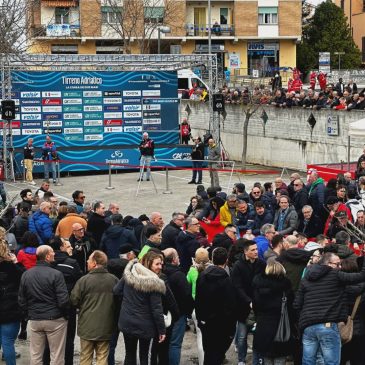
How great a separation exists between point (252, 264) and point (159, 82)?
2315 centimetres

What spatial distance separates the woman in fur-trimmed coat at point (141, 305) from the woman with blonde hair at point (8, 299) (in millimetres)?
1447

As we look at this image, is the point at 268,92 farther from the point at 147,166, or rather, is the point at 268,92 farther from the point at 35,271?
the point at 35,271

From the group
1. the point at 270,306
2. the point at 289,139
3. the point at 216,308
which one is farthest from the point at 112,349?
the point at 289,139

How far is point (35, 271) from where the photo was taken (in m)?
9.88

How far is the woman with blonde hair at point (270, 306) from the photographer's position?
9406 mm

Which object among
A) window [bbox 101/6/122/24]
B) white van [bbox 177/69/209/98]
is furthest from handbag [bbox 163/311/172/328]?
window [bbox 101/6/122/24]

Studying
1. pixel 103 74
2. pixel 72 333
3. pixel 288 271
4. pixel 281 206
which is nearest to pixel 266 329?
pixel 288 271

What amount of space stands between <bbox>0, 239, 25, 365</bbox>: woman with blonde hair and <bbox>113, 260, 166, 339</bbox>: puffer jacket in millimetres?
1467

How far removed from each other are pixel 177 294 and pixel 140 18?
179 feet

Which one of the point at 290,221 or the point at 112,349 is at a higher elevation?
the point at 290,221

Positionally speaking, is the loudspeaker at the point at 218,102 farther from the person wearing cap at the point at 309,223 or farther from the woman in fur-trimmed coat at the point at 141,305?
the woman in fur-trimmed coat at the point at 141,305

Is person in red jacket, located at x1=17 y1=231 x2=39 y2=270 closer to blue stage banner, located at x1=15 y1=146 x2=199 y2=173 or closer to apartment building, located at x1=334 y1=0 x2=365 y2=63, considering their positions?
blue stage banner, located at x1=15 y1=146 x2=199 y2=173

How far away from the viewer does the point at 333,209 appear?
14.1 meters

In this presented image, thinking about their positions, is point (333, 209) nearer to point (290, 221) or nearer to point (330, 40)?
point (290, 221)
